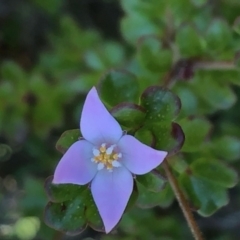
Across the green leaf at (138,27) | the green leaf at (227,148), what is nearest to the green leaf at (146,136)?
the green leaf at (227,148)

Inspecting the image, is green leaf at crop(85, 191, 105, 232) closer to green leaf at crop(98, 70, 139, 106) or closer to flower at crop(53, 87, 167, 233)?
flower at crop(53, 87, 167, 233)

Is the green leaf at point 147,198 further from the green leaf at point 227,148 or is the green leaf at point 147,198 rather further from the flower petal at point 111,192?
the green leaf at point 227,148

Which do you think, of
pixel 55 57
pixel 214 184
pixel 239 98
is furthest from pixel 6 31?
pixel 214 184

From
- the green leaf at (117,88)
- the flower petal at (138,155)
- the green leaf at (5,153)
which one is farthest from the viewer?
the green leaf at (5,153)

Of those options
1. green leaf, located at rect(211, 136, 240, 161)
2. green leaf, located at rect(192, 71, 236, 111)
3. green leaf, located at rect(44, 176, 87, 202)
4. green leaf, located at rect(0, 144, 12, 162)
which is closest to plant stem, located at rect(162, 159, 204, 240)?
green leaf, located at rect(44, 176, 87, 202)

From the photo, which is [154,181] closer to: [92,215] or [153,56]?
[92,215]

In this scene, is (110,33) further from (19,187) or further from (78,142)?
(78,142)

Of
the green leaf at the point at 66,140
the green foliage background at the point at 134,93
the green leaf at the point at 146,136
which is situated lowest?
the green foliage background at the point at 134,93

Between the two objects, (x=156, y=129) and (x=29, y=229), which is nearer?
(x=156, y=129)
